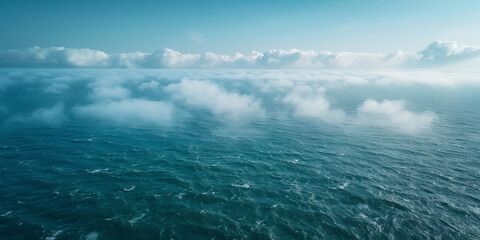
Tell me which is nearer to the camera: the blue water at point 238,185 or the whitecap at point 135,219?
the blue water at point 238,185

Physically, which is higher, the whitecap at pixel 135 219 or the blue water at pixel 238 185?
the blue water at pixel 238 185

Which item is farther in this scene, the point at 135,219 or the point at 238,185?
the point at 238,185

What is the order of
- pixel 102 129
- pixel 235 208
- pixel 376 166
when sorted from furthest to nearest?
pixel 102 129, pixel 376 166, pixel 235 208

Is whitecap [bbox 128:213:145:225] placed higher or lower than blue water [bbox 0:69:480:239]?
lower

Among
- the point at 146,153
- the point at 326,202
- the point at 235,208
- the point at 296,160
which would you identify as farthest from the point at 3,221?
the point at 296,160

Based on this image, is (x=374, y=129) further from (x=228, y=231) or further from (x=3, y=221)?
(x=3, y=221)

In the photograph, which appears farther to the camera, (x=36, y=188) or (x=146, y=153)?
(x=146, y=153)

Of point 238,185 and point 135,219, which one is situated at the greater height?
point 238,185

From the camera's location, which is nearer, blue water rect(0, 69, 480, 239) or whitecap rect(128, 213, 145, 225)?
blue water rect(0, 69, 480, 239)
